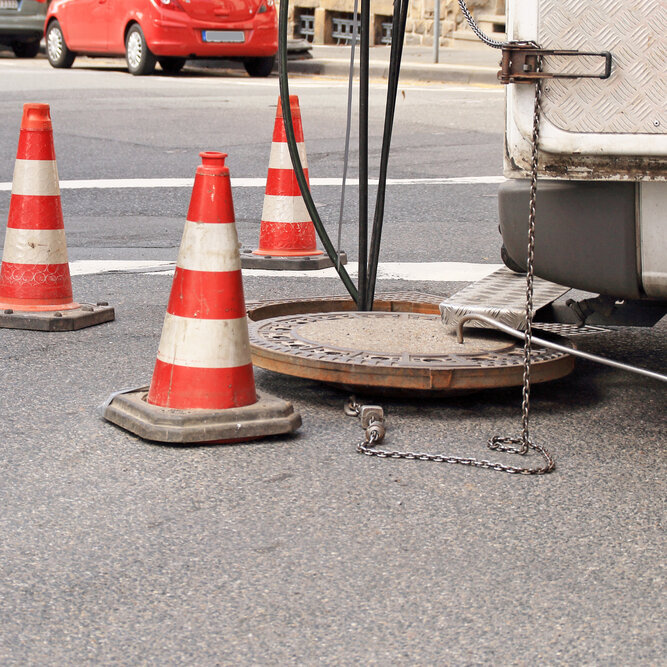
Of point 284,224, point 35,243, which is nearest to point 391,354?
point 35,243

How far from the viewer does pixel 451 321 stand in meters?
3.80

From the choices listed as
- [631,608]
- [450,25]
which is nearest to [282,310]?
[631,608]

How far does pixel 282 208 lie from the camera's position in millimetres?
6070

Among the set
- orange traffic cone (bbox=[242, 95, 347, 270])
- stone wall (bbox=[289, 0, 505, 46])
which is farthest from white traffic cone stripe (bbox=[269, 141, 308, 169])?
stone wall (bbox=[289, 0, 505, 46])

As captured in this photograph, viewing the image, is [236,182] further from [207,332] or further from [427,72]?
[427,72]

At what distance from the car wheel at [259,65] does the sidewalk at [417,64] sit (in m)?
0.89

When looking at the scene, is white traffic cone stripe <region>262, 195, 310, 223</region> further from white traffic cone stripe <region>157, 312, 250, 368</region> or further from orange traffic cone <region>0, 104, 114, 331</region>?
white traffic cone stripe <region>157, 312, 250, 368</region>

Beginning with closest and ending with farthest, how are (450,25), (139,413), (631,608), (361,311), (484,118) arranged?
(631,608) < (139,413) < (361,311) < (484,118) < (450,25)

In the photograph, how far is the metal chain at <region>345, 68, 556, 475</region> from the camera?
10.0 feet

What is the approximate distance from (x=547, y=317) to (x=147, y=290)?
7.16ft

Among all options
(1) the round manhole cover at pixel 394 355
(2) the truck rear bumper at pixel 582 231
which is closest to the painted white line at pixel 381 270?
(1) the round manhole cover at pixel 394 355

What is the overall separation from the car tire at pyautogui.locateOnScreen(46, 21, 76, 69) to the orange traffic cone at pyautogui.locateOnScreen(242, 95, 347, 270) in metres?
12.8

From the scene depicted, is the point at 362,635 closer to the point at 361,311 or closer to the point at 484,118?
the point at 361,311

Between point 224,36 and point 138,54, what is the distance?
140 centimetres
